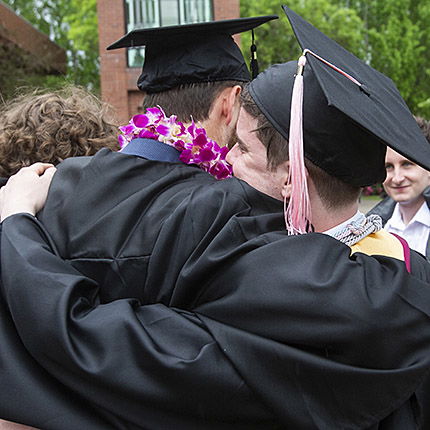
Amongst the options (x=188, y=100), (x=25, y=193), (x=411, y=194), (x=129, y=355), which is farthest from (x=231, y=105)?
(x=411, y=194)

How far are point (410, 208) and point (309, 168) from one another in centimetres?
285

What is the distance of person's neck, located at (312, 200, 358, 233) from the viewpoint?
1804 mm

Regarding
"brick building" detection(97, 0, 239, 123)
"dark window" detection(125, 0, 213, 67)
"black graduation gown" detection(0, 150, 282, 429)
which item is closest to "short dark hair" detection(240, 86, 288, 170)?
"black graduation gown" detection(0, 150, 282, 429)

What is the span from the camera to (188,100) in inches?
89.2

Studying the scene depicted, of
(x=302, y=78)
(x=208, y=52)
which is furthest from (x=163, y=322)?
(x=208, y=52)

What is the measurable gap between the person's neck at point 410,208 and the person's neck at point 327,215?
8.84ft

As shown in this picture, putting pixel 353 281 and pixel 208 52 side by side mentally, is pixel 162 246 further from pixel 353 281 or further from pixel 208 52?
pixel 208 52

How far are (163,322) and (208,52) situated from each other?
1179mm

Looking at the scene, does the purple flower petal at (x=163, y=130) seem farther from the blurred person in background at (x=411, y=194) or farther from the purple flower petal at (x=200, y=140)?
the blurred person in background at (x=411, y=194)

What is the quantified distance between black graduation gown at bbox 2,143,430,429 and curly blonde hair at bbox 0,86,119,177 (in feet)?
2.89

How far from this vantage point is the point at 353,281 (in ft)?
5.15

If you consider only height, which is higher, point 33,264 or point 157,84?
point 157,84

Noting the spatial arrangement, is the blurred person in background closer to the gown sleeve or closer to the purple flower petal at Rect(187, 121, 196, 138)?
the purple flower petal at Rect(187, 121, 196, 138)

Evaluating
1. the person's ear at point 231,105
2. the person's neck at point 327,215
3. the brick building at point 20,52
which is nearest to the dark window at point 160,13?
the brick building at point 20,52
